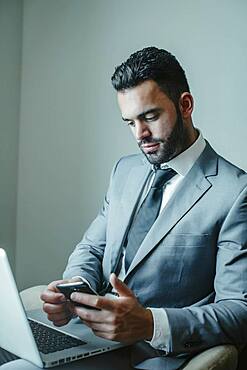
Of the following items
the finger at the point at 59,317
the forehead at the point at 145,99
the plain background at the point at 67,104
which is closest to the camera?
the finger at the point at 59,317

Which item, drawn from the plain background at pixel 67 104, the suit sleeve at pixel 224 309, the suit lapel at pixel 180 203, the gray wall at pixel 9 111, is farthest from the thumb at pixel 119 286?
the gray wall at pixel 9 111

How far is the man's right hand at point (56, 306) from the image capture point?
158cm

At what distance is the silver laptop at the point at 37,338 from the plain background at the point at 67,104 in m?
0.98

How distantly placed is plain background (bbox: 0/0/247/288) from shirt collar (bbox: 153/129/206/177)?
0.48 metres

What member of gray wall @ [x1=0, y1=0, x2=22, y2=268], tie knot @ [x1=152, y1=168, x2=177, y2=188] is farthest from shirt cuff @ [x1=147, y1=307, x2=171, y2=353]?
gray wall @ [x1=0, y1=0, x2=22, y2=268]

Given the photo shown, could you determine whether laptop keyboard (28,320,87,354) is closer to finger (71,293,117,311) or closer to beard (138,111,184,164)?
finger (71,293,117,311)

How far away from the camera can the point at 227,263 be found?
5.22ft

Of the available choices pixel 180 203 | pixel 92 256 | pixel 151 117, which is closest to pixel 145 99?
pixel 151 117

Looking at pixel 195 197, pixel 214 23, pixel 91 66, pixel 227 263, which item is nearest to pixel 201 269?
pixel 227 263

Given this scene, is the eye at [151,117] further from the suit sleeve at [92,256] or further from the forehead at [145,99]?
the suit sleeve at [92,256]

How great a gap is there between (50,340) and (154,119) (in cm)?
70

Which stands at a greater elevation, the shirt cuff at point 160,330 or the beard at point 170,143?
the beard at point 170,143

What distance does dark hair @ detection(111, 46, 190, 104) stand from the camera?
1.71 m

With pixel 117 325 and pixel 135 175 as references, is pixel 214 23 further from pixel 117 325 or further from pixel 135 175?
pixel 117 325
